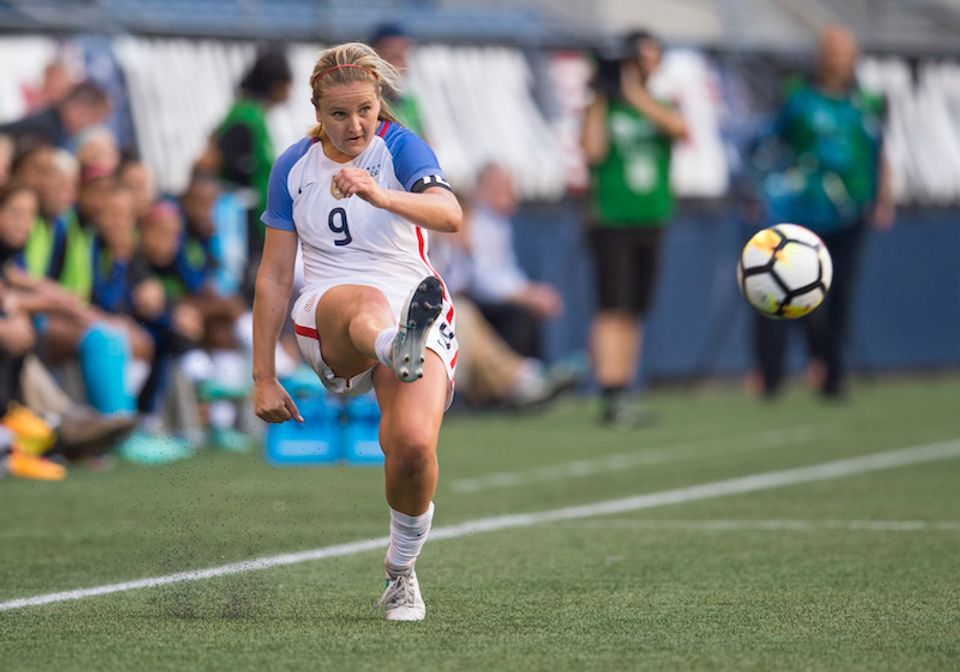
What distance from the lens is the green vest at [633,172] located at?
515 inches

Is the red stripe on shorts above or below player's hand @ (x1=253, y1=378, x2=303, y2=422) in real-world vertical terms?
above

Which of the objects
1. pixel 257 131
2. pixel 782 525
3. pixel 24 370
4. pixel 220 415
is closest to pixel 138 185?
pixel 257 131

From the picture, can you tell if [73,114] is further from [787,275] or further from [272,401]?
[272,401]

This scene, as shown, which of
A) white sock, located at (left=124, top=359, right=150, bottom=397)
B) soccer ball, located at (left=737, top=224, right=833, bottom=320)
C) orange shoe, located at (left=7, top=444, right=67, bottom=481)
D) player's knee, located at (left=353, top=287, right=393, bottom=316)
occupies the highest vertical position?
player's knee, located at (left=353, top=287, right=393, bottom=316)

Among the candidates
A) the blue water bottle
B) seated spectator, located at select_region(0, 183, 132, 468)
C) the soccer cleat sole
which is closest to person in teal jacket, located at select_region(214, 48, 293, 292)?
the blue water bottle

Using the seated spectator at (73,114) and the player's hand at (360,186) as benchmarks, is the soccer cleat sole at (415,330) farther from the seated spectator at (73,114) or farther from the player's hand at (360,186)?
the seated spectator at (73,114)

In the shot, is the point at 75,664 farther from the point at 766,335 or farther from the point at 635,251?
the point at 766,335

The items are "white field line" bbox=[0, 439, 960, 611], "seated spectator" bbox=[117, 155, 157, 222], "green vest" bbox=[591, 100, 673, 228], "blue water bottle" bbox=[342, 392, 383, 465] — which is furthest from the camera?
"green vest" bbox=[591, 100, 673, 228]

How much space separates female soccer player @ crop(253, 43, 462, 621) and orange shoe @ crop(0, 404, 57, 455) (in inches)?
164

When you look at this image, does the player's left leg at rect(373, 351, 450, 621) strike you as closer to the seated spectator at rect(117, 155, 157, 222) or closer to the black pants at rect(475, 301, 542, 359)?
the seated spectator at rect(117, 155, 157, 222)

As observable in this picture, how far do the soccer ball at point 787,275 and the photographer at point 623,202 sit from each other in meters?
5.56

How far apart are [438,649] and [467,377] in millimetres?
9294

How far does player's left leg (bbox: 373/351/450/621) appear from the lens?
5.41 meters

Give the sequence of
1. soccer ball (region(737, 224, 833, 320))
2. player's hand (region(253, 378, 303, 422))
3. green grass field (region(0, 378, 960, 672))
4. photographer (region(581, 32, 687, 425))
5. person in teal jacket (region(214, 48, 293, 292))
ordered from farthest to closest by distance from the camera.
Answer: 1. photographer (region(581, 32, 687, 425))
2. person in teal jacket (region(214, 48, 293, 292))
3. soccer ball (region(737, 224, 833, 320))
4. player's hand (region(253, 378, 303, 422))
5. green grass field (region(0, 378, 960, 672))
